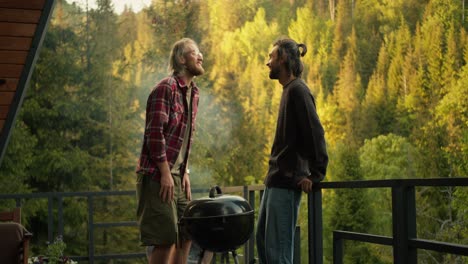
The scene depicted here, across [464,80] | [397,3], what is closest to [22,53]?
[464,80]

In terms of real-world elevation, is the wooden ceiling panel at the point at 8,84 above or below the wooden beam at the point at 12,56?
below

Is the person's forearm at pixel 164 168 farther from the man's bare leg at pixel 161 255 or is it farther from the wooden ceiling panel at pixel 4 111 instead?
the wooden ceiling panel at pixel 4 111

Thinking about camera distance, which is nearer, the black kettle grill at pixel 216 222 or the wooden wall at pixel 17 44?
the black kettle grill at pixel 216 222

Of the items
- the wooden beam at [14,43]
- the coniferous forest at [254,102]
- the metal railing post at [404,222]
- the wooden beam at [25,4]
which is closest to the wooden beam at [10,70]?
the wooden beam at [14,43]

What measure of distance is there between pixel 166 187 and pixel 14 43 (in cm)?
159

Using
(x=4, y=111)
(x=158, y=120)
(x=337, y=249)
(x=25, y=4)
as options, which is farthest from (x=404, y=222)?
(x=4, y=111)

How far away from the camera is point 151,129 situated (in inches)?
110

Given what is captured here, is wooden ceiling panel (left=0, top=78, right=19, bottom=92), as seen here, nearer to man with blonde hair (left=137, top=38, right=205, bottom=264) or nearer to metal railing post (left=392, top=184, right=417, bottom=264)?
man with blonde hair (left=137, top=38, right=205, bottom=264)

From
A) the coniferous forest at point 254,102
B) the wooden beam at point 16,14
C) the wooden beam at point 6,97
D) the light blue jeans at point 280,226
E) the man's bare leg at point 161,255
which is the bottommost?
the man's bare leg at point 161,255

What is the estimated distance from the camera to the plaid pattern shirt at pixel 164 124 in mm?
2789

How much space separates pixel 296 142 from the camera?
2842 millimetres

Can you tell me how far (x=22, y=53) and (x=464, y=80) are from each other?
22.8m

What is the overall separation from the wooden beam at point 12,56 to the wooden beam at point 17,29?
0.11m

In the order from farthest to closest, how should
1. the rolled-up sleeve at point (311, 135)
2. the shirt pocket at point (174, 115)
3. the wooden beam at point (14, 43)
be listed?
the wooden beam at point (14, 43) < the shirt pocket at point (174, 115) < the rolled-up sleeve at point (311, 135)
